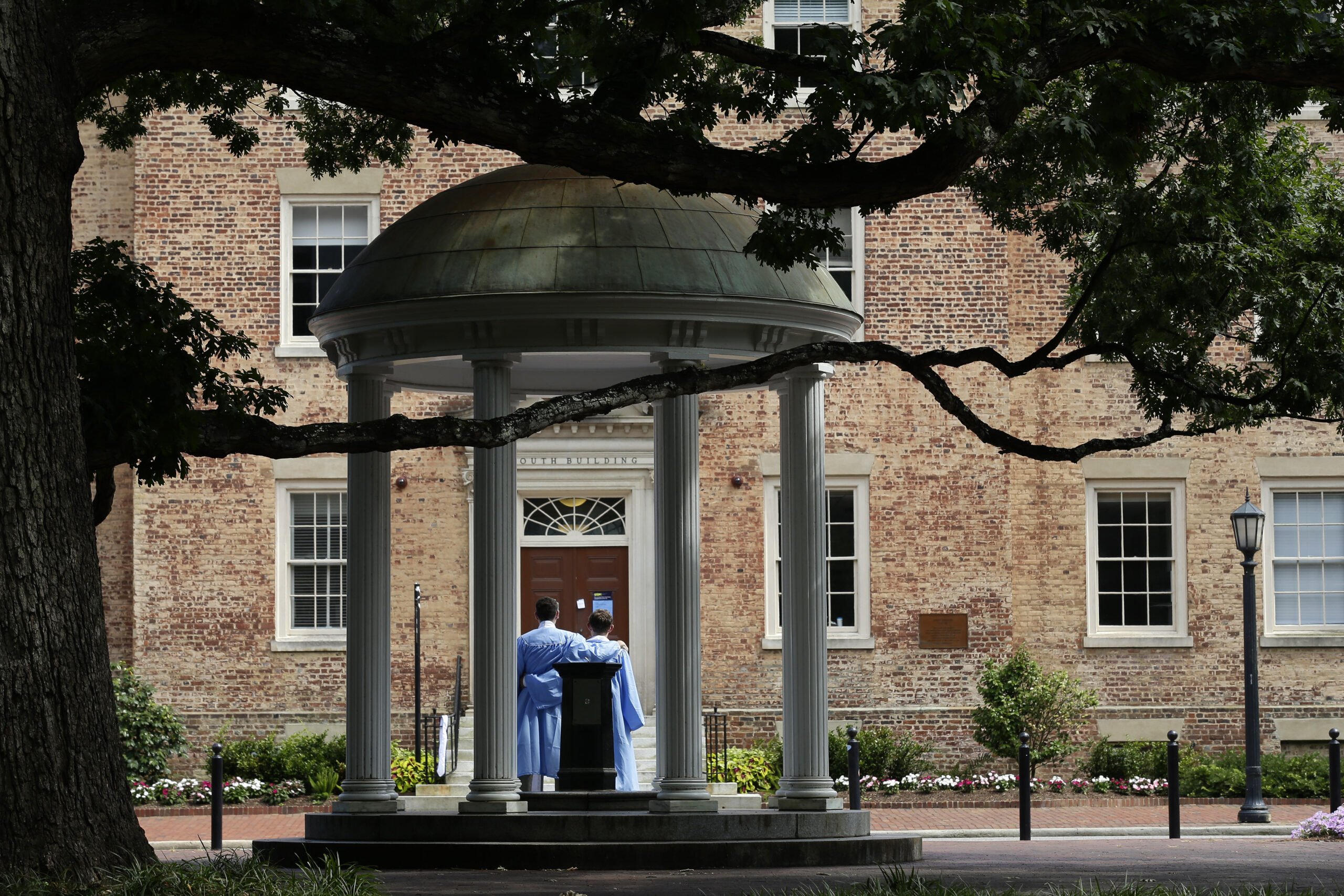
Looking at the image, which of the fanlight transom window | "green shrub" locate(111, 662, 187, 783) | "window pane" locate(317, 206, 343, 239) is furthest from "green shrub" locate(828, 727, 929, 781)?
"window pane" locate(317, 206, 343, 239)

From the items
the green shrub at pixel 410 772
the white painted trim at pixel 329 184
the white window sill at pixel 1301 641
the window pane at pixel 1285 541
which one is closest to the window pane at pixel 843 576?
the white window sill at pixel 1301 641

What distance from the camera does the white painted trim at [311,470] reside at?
25.1m

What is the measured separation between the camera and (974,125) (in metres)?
9.37

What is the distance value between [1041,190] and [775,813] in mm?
5873

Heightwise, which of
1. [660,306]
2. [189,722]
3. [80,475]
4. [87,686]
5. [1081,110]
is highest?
[1081,110]

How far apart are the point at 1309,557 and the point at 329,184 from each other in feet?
50.1

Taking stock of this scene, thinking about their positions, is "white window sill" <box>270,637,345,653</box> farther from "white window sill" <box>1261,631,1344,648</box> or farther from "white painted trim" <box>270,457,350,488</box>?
"white window sill" <box>1261,631,1344,648</box>

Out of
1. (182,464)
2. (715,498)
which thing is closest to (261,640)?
(715,498)

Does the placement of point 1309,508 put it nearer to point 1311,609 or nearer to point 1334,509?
point 1334,509

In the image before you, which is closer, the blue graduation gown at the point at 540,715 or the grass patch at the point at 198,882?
the grass patch at the point at 198,882

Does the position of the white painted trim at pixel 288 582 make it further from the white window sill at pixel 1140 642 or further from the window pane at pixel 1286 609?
the window pane at pixel 1286 609

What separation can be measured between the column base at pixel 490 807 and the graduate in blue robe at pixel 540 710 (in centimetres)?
240

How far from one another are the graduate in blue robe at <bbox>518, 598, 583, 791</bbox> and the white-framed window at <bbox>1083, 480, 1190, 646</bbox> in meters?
12.4

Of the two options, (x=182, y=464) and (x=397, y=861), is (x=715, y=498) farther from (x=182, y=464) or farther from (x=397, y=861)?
(x=182, y=464)
